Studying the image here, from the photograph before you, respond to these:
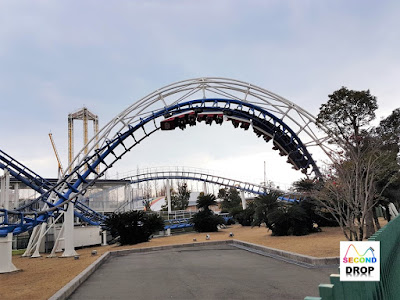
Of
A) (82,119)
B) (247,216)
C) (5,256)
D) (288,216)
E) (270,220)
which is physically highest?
(82,119)

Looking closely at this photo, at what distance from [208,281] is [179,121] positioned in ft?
42.4

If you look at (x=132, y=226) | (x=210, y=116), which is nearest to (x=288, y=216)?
(x=210, y=116)

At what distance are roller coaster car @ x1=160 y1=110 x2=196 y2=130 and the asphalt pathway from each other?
9.71m

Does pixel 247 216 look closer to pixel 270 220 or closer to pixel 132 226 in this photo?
pixel 270 220

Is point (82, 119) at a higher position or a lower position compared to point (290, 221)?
higher

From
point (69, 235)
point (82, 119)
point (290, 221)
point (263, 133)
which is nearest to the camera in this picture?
point (69, 235)

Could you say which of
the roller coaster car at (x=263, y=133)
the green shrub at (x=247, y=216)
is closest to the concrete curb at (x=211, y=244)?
the roller coaster car at (x=263, y=133)

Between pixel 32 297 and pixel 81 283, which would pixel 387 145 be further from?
pixel 32 297

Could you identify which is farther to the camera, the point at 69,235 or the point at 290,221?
the point at 290,221

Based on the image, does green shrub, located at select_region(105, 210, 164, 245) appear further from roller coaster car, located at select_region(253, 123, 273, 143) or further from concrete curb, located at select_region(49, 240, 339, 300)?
roller coaster car, located at select_region(253, 123, 273, 143)

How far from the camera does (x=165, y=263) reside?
1478 centimetres

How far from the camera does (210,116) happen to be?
22156 millimetres

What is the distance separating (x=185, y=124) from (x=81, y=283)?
12.9 meters

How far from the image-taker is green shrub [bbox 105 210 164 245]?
25.9 metres
